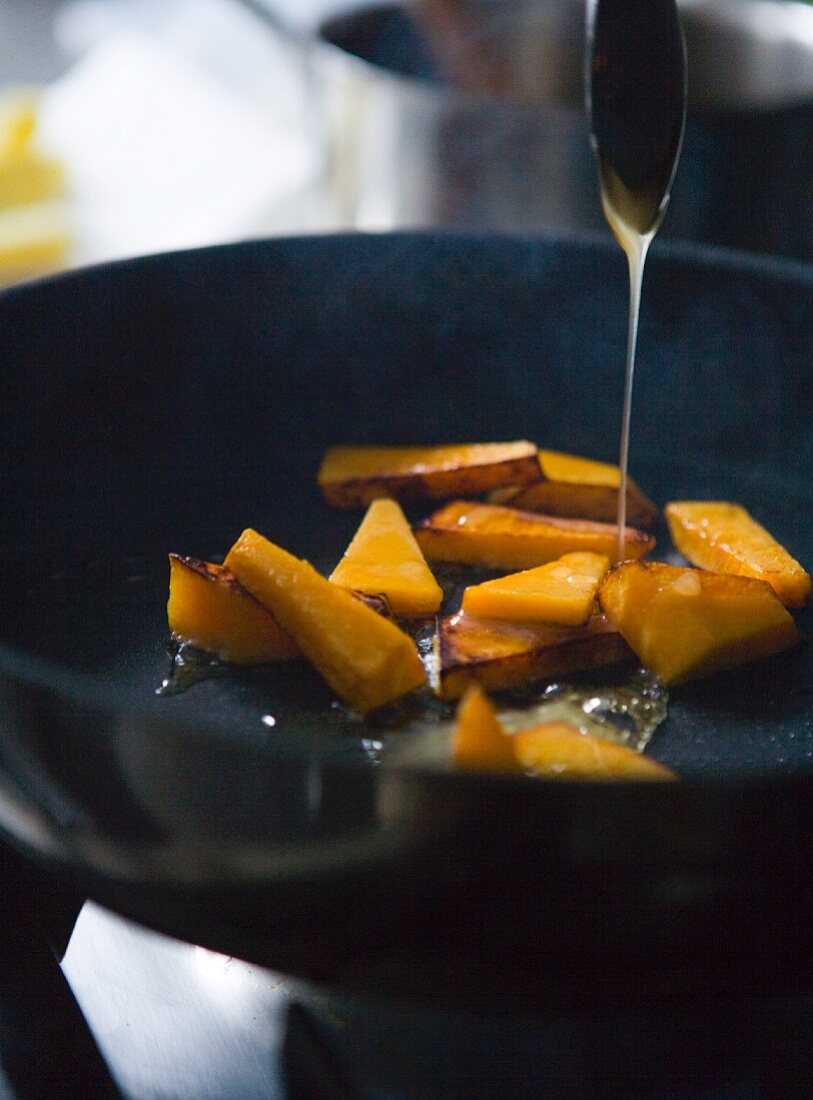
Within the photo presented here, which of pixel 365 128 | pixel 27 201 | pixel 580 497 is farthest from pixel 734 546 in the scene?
pixel 27 201

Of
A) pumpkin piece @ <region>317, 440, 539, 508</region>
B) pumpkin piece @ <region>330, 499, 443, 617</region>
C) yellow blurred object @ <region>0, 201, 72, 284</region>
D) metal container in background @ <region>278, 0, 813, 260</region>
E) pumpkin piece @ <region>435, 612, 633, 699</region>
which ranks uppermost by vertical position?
metal container in background @ <region>278, 0, 813, 260</region>

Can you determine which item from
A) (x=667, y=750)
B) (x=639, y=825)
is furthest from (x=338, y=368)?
(x=639, y=825)

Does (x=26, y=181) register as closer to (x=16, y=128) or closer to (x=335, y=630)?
(x=16, y=128)

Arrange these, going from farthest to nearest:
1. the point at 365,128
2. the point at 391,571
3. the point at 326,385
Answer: the point at 365,128
the point at 326,385
the point at 391,571

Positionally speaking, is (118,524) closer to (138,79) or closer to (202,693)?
(202,693)

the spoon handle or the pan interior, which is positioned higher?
the spoon handle

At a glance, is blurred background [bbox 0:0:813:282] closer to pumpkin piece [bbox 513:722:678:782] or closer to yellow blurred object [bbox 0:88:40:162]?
yellow blurred object [bbox 0:88:40:162]

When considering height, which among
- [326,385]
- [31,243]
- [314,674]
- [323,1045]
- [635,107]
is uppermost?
[635,107]

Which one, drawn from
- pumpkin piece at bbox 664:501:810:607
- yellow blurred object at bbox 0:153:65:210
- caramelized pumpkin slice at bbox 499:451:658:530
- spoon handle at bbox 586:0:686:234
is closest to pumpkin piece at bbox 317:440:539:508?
caramelized pumpkin slice at bbox 499:451:658:530
